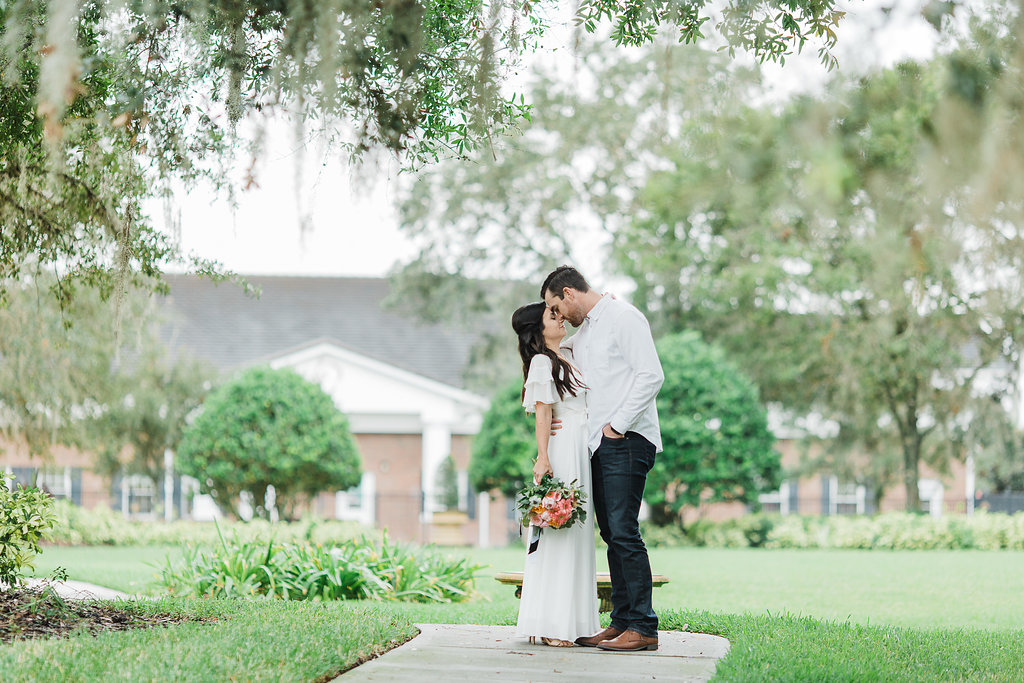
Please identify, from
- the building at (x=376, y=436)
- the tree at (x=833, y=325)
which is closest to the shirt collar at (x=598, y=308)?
the tree at (x=833, y=325)

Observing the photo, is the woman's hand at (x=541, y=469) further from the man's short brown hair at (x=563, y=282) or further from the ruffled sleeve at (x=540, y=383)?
the man's short brown hair at (x=563, y=282)

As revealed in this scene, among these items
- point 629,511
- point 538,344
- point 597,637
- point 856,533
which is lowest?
point 856,533

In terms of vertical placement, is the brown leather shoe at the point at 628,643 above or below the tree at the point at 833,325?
below

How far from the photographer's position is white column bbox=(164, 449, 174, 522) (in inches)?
853

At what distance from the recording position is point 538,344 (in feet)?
17.6

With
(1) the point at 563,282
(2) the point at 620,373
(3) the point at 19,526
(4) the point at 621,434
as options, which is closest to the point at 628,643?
(4) the point at 621,434

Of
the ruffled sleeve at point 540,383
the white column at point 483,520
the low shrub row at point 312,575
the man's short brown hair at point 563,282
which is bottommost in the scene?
the white column at point 483,520

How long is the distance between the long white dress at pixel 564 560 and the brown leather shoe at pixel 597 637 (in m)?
0.03

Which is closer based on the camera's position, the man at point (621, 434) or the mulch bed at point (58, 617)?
the man at point (621, 434)

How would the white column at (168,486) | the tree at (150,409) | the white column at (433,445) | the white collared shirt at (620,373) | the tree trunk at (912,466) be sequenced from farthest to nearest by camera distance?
the white column at (433,445) < the white column at (168,486) < the tree trunk at (912,466) < the tree at (150,409) < the white collared shirt at (620,373)

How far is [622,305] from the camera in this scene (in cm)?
527

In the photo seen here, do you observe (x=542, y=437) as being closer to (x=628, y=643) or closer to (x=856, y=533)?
(x=628, y=643)

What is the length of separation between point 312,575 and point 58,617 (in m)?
3.00

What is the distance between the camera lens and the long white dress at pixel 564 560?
5262 millimetres
